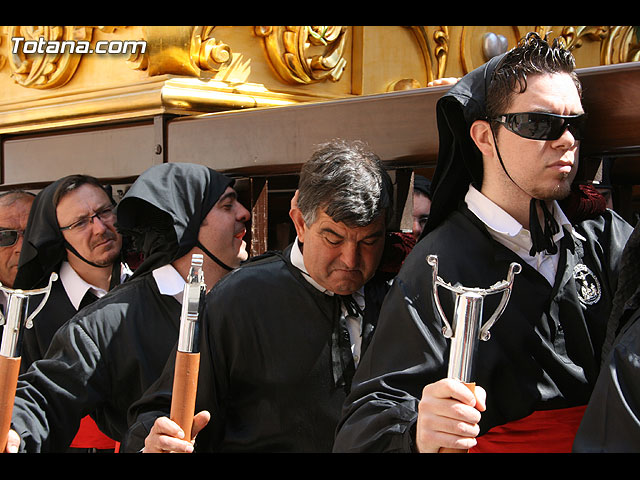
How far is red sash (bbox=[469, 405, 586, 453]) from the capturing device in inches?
71.3

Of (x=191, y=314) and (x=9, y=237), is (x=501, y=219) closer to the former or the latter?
(x=191, y=314)

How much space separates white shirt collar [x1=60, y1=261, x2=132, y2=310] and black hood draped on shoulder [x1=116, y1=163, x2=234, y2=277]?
16.7 inches

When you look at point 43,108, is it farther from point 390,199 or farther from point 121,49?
point 390,199

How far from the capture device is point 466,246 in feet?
6.27

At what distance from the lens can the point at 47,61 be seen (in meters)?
3.59

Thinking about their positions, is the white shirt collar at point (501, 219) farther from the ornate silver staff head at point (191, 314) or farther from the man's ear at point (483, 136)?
the ornate silver staff head at point (191, 314)

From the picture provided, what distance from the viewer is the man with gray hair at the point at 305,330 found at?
7.39 feet

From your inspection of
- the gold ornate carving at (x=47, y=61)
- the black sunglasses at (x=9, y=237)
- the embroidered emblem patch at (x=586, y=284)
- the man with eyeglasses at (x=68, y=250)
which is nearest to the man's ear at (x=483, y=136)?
the embroidered emblem patch at (x=586, y=284)

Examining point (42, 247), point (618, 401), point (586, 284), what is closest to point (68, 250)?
point (42, 247)

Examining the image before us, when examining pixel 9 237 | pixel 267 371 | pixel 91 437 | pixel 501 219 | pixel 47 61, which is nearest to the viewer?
pixel 501 219

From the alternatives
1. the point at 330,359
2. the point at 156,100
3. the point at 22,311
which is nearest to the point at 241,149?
the point at 156,100

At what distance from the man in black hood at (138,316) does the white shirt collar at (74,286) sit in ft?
1.33

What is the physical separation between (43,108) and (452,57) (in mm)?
1588

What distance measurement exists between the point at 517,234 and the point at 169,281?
1307 millimetres
